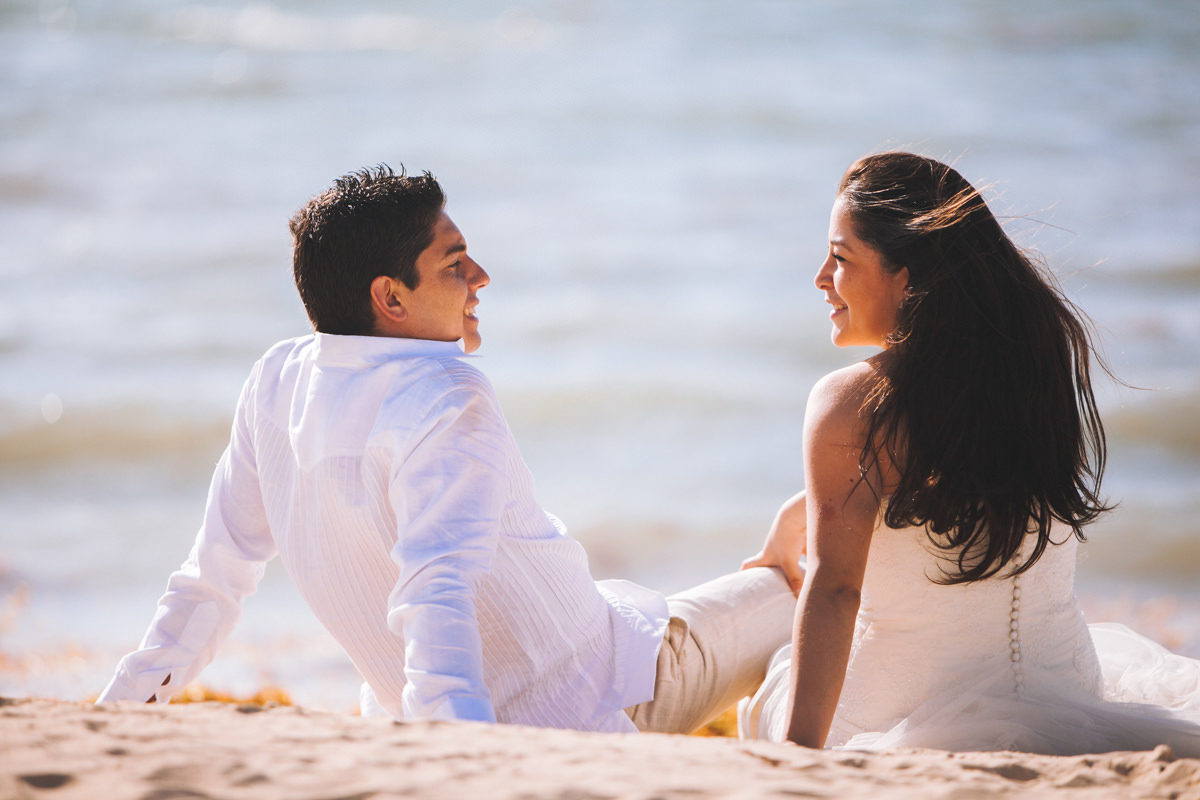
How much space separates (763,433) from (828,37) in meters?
9.24

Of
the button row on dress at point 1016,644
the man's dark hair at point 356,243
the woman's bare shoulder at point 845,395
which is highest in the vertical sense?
Result: the man's dark hair at point 356,243

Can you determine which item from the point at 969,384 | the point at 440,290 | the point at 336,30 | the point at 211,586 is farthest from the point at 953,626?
the point at 336,30

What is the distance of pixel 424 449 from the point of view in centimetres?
193

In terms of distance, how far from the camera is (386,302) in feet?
7.12

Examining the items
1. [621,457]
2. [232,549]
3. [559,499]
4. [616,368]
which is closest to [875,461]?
[232,549]

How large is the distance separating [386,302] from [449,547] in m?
0.56

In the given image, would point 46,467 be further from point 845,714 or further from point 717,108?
point 717,108

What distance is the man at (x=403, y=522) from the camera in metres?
1.92

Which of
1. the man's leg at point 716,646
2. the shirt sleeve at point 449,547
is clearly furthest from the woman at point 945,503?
the shirt sleeve at point 449,547

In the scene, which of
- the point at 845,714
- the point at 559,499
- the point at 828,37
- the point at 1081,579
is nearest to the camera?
the point at 845,714

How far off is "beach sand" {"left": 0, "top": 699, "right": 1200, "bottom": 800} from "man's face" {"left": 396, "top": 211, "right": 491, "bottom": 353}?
793 mm

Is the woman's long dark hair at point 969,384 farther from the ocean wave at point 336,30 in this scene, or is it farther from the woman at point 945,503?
the ocean wave at point 336,30

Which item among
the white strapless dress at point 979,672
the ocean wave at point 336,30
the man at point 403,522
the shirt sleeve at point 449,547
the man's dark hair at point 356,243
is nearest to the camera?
the shirt sleeve at point 449,547

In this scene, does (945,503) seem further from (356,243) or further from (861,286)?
(356,243)
